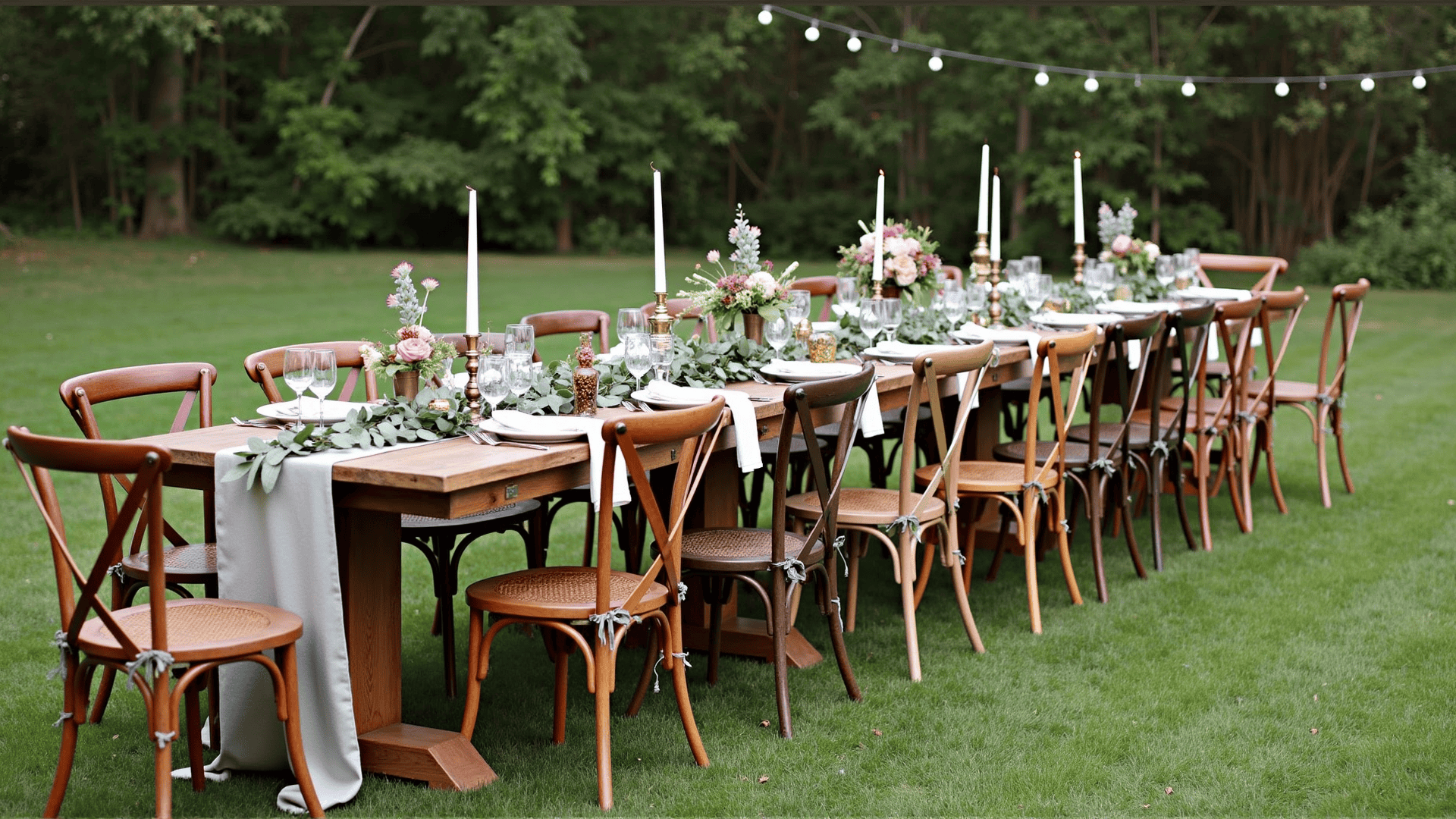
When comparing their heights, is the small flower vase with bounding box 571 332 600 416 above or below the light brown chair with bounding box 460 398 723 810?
above

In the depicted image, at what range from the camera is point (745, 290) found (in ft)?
15.0

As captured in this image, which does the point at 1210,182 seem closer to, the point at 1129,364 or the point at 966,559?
the point at 1129,364

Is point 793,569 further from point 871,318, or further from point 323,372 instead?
point 871,318

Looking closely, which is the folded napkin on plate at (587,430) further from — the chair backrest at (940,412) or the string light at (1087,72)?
the string light at (1087,72)

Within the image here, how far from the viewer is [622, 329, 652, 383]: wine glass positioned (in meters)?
3.88

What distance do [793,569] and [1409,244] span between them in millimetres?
19172

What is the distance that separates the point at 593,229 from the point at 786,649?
2249 centimetres

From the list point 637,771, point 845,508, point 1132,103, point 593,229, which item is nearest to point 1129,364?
point 845,508

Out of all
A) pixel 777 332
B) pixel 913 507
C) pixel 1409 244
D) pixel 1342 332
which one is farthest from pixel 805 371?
pixel 1409 244

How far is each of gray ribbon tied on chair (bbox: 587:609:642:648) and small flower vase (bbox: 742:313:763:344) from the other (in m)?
1.62

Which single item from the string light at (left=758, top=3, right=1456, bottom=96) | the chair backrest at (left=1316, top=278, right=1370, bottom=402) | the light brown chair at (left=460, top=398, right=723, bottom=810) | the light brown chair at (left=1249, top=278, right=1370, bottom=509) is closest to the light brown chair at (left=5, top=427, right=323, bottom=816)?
the light brown chair at (left=460, top=398, right=723, bottom=810)

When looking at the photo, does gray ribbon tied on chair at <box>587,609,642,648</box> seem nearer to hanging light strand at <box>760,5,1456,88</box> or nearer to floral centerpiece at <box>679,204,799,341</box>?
floral centerpiece at <box>679,204,799,341</box>

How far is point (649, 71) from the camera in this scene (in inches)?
1140

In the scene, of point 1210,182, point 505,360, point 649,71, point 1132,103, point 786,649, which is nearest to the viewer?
point 505,360
